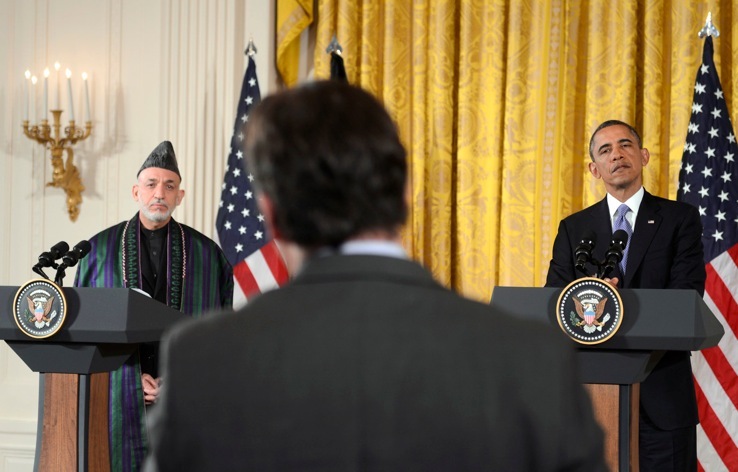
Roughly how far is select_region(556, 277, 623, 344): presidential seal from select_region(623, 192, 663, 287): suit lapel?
0.84 meters

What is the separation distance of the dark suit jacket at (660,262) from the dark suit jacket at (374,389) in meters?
2.69

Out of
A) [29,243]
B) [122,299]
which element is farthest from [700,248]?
[29,243]

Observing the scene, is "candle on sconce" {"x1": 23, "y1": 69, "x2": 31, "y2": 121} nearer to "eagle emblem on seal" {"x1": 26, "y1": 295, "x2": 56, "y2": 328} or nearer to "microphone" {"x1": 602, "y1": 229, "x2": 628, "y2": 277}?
A: "eagle emblem on seal" {"x1": 26, "y1": 295, "x2": 56, "y2": 328}

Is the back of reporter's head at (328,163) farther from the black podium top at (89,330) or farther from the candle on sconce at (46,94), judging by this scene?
the candle on sconce at (46,94)

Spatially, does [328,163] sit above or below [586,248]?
above

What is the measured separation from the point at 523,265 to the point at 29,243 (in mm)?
3094

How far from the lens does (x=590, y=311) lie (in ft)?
10.2

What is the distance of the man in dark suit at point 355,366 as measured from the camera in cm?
104

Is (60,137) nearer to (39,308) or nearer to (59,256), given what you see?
(59,256)

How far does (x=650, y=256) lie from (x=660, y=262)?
0.04m

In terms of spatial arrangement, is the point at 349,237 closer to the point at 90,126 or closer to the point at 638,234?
the point at 638,234

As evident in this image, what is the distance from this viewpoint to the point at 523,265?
5703mm

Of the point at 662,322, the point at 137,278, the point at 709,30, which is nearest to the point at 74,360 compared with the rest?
the point at 137,278

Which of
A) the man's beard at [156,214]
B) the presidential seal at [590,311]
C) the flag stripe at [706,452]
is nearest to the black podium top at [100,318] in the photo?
the man's beard at [156,214]
